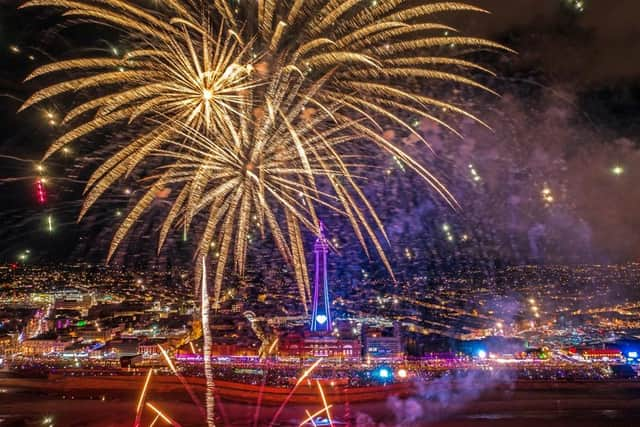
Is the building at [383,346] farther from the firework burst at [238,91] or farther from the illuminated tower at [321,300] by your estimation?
the firework burst at [238,91]

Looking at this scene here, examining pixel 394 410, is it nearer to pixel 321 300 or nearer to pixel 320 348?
pixel 320 348

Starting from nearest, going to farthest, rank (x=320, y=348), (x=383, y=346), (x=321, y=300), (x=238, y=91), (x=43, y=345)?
(x=238, y=91), (x=43, y=345), (x=383, y=346), (x=320, y=348), (x=321, y=300)

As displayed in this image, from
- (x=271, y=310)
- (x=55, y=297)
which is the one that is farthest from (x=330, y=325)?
(x=55, y=297)

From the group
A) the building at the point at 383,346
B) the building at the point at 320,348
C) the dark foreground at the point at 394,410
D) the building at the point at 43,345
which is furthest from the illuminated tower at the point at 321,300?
the building at the point at 43,345

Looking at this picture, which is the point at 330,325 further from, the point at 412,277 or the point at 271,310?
the point at 412,277

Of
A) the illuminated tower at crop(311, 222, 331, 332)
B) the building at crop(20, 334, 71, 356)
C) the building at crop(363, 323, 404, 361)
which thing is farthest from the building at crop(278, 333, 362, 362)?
the building at crop(20, 334, 71, 356)

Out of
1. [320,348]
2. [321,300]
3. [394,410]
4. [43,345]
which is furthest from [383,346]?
[43,345]

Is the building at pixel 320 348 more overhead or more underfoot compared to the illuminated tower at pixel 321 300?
more underfoot

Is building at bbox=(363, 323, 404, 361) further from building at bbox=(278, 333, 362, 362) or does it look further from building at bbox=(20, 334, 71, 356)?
building at bbox=(20, 334, 71, 356)
